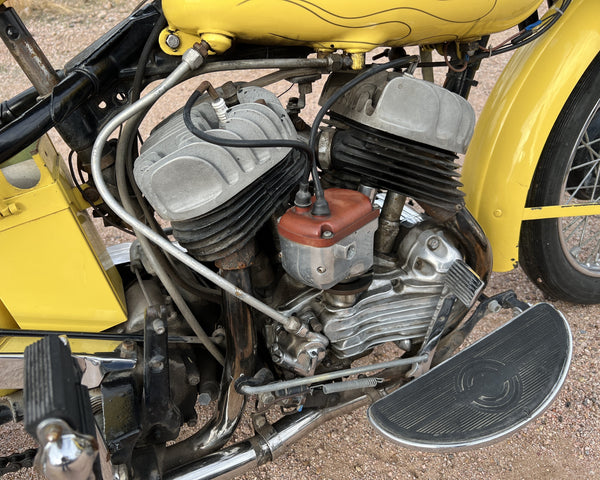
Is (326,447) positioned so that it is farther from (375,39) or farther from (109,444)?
(375,39)

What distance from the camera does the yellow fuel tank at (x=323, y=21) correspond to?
1.08 meters

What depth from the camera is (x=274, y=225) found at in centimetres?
133

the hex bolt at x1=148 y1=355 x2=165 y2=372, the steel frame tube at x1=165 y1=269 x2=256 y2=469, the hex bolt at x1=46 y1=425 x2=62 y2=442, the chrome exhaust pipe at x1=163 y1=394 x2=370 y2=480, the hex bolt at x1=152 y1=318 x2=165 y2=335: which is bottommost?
the chrome exhaust pipe at x1=163 y1=394 x2=370 y2=480

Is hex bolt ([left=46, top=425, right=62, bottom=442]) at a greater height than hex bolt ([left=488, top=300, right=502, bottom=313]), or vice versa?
hex bolt ([left=46, top=425, right=62, bottom=442])

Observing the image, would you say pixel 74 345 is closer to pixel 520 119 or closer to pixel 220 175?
pixel 220 175

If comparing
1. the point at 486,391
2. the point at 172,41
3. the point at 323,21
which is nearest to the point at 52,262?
the point at 172,41

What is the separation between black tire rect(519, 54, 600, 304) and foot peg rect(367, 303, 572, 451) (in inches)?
11.9

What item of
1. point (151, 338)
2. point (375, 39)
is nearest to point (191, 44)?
point (375, 39)

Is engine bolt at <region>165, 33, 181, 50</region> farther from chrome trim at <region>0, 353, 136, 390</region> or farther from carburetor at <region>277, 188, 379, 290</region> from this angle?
chrome trim at <region>0, 353, 136, 390</region>

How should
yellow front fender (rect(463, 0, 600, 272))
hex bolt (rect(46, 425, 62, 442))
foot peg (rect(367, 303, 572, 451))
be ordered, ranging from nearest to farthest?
hex bolt (rect(46, 425, 62, 442)) → foot peg (rect(367, 303, 572, 451)) → yellow front fender (rect(463, 0, 600, 272))

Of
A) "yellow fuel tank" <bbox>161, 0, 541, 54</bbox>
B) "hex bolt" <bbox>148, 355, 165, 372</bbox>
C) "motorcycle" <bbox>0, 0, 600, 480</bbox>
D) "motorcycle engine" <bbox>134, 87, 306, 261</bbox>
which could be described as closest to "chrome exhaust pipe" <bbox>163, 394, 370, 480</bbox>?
"motorcycle" <bbox>0, 0, 600, 480</bbox>

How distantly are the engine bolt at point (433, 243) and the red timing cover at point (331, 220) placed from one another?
269 millimetres

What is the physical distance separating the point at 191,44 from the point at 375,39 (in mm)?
409

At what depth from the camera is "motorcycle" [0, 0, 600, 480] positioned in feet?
3.59
